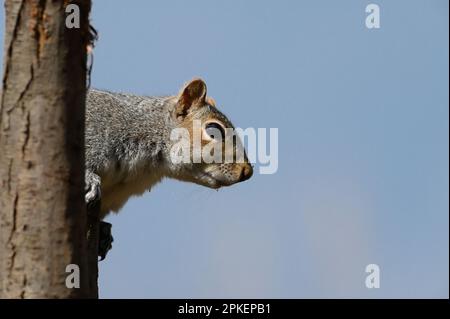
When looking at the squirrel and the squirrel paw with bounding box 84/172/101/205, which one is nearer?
the squirrel paw with bounding box 84/172/101/205

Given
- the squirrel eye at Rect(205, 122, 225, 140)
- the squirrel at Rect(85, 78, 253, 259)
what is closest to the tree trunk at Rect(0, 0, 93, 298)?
the squirrel at Rect(85, 78, 253, 259)

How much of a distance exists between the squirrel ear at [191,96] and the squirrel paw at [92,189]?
3.76ft

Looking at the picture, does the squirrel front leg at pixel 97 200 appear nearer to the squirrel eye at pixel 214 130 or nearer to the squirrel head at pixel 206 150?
the squirrel head at pixel 206 150

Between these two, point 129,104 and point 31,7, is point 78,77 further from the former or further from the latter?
point 129,104

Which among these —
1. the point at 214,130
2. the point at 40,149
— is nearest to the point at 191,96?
the point at 214,130

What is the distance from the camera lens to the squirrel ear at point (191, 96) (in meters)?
6.61

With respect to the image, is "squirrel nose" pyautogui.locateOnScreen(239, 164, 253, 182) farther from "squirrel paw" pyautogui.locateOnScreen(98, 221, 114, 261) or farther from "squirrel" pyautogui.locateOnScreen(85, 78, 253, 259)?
"squirrel paw" pyautogui.locateOnScreen(98, 221, 114, 261)

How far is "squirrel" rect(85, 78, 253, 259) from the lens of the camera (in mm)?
5977
